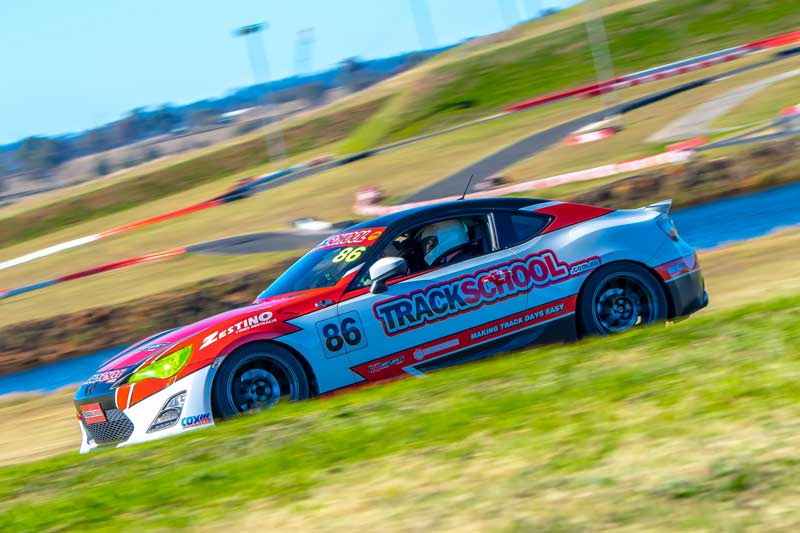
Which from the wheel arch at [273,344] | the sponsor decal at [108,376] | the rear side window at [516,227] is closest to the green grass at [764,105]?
the rear side window at [516,227]

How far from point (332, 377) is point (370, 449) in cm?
216

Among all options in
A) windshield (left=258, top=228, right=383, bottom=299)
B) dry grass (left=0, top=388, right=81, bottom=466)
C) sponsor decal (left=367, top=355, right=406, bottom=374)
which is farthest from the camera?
dry grass (left=0, top=388, right=81, bottom=466)

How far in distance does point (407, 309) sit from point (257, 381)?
1159mm

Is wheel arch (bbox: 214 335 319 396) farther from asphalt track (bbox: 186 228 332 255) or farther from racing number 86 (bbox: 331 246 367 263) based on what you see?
asphalt track (bbox: 186 228 332 255)

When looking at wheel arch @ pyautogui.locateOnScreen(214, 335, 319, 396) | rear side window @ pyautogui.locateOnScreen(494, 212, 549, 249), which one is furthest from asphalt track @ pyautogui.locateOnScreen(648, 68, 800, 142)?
wheel arch @ pyautogui.locateOnScreen(214, 335, 319, 396)

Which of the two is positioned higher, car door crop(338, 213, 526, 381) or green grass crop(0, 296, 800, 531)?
car door crop(338, 213, 526, 381)

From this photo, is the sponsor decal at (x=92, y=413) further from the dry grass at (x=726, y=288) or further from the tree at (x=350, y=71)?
the tree at (x=350, y=71)

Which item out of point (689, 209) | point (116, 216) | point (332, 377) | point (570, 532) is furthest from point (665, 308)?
point (116, 216)

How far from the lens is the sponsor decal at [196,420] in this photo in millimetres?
6598

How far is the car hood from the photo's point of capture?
6.93m

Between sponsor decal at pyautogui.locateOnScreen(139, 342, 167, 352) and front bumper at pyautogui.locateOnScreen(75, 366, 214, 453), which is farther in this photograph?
sponsor decal at pyautogui.locateOnScreen(139, 342, 167, 352)

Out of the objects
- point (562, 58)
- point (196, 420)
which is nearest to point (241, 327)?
point (196, 420)

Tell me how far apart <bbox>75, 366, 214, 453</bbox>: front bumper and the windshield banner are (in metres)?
1.56

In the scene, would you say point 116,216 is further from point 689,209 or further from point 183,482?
point 183,482
